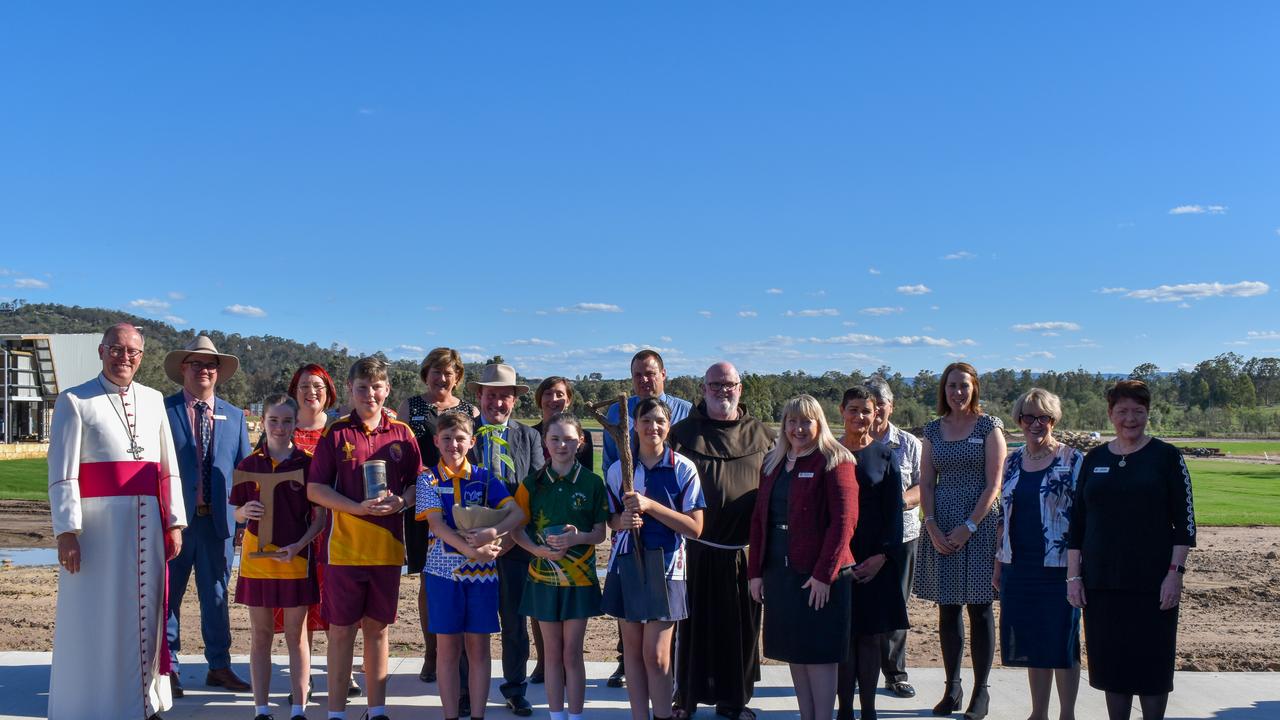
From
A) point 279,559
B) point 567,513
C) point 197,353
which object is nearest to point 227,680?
point 279,559

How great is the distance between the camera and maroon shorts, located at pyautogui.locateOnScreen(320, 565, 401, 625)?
5043mm

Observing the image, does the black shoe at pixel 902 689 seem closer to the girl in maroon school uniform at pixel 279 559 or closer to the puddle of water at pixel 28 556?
the girl in maroon school uniform at pixel 279 559

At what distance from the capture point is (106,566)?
5.33m


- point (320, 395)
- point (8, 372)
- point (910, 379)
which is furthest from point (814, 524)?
point (910, 379)

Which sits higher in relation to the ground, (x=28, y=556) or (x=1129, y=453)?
(x=1129, y=453)

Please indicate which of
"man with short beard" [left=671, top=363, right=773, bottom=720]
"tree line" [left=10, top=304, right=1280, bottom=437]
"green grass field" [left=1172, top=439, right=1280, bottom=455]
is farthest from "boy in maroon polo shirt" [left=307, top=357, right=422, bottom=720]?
"green grass field" [left=1172, top=439, right=1280, bottom=455]

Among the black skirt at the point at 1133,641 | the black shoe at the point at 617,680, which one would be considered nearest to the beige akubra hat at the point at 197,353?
the black shoe at the point at 617,680

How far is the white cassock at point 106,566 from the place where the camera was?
5.30 m

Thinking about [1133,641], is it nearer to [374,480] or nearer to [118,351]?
[374,480]

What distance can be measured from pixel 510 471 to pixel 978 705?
307 centimetres

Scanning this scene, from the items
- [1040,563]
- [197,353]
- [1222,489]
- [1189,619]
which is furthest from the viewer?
[1222,489]

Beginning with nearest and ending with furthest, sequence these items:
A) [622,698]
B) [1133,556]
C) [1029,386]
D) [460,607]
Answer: [1133,556] < [460,607] < [622,698] < [1029,386]

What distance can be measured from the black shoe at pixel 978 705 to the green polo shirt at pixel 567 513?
241 cm

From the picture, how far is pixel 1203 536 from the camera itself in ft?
54.3
